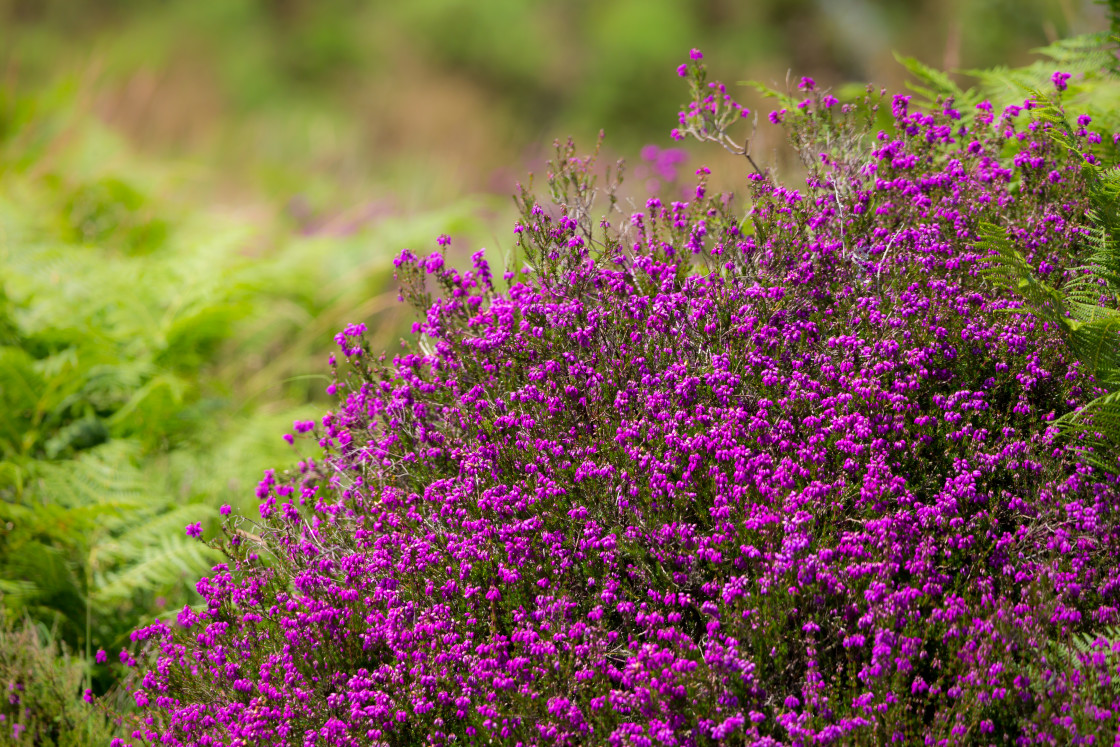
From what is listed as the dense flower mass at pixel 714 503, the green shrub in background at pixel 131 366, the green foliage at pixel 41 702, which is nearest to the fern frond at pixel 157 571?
the green shrub in background at pixel 131 366

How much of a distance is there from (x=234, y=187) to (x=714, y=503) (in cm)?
835

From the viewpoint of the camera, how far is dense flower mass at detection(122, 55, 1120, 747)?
1.88 meters

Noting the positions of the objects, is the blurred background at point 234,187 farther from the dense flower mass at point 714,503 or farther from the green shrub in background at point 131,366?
the dense flower mass at point 714,503

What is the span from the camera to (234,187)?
9.27m

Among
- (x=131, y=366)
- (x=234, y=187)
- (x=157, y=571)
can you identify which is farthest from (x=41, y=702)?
(x=234, y=187)

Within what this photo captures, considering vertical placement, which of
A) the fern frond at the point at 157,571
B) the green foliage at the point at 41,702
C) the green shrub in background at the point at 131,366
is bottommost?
the green foliage at the point at 41,702

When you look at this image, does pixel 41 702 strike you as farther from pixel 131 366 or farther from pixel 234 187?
pixel 234 187

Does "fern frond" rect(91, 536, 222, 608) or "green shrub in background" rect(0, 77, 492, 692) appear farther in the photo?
"green shrub in background" rect(0, 77, 492, 692)

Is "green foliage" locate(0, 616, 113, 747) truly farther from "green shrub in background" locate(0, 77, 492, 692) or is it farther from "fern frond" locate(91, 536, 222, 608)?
"fern frond" locate(91, 536, 222, 608)

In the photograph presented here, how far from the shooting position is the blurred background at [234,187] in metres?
3.45

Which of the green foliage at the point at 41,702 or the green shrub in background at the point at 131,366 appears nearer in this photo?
the green foliage at the point at 41,702

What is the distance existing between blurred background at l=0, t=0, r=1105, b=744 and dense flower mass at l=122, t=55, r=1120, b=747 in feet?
2.55

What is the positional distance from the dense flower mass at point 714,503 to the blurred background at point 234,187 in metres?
0.78

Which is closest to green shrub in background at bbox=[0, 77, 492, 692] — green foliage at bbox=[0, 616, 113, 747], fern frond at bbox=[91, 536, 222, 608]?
fern frond at bbox=[91, 536, 222, 608]
